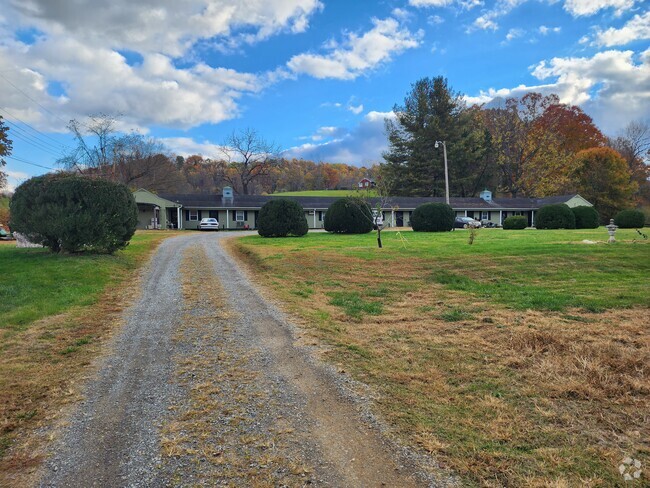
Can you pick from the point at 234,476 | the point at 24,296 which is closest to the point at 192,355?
the point at 234,476

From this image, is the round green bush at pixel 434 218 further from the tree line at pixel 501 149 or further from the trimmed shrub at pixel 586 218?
the tree line at pixel 501 149

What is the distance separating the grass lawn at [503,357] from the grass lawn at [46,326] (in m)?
2.94

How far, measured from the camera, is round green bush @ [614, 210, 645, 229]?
2948 cm

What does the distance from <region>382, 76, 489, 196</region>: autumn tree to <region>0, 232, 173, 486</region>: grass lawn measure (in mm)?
46183

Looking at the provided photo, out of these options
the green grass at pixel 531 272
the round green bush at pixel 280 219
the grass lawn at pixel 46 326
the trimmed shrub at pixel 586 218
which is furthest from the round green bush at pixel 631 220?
the grass lawn at pixel 46 326

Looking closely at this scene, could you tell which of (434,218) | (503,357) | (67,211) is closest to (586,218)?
(434,218)

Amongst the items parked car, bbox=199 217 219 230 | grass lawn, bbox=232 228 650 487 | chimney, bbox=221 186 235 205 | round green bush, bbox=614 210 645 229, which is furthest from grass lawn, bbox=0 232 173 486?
round green bush, bbox=614 210 645 229

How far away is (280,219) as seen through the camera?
24062mm

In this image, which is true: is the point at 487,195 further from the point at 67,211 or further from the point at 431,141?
the point at 67,211

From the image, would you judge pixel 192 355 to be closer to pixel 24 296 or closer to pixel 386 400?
pixel 386 400

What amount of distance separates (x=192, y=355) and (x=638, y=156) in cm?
7016

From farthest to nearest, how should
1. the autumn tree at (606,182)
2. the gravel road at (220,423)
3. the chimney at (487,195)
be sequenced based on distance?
the chimney at (487,195) → the autumn tree at (606,182) → the gravel road at (220,423)

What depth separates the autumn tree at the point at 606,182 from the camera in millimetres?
47156

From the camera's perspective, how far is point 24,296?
7.93 metres
